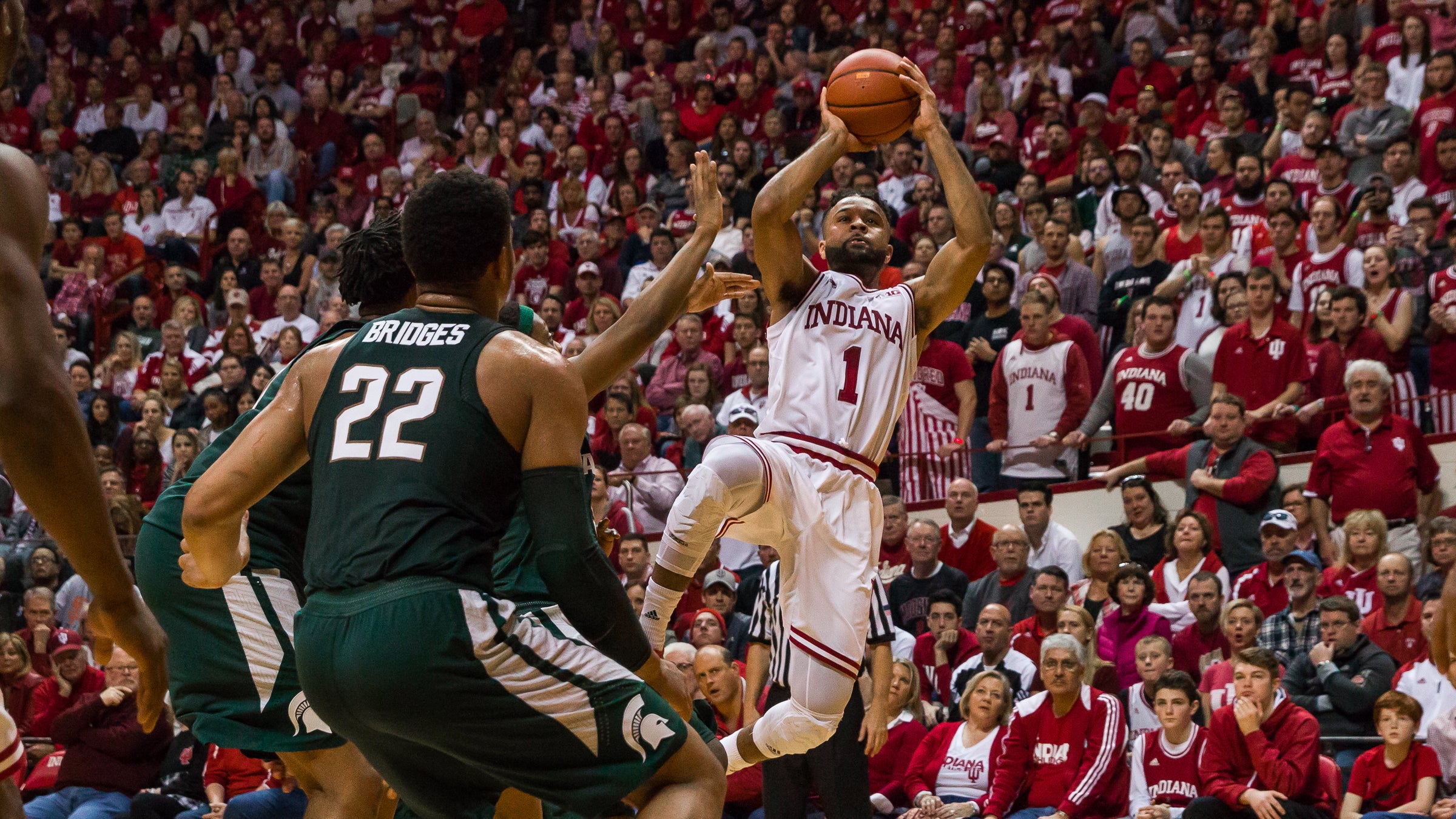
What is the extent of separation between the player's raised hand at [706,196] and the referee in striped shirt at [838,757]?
Result: 2743 millimetres

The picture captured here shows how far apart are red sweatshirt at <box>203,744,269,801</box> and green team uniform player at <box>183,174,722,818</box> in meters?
7.22

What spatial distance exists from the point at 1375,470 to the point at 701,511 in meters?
6.20

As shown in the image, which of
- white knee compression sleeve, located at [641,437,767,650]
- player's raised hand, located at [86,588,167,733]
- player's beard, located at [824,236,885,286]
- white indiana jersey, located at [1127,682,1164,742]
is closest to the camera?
player's raised hand, located at [86,588,167,733]

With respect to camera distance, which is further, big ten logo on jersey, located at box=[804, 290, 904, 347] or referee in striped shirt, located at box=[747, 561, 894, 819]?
referee in striped shirt, located at box=[747, 561, 894, 819]

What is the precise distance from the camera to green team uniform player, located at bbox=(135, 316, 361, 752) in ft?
16.6

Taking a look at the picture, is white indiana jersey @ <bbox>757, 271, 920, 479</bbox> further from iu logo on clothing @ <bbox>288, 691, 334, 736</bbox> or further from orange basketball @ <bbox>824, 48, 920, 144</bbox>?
iu logo on clothing @ <bbox>288, 691, 334, 736</bbox>

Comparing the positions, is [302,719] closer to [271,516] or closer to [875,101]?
[271,516]

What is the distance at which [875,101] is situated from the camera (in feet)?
22.2

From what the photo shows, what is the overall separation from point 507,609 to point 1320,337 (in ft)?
30.7

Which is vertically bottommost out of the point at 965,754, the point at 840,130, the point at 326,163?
the point at 965,754

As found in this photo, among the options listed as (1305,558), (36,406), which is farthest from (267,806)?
(36,406)

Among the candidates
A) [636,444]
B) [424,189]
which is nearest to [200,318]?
[636,444]

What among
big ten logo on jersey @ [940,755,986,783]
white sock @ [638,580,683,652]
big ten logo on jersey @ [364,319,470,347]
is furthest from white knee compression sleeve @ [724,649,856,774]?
big ten logo on jersey @ [940,755,986,783]

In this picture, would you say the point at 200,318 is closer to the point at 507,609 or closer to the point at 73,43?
the point at 73,43
